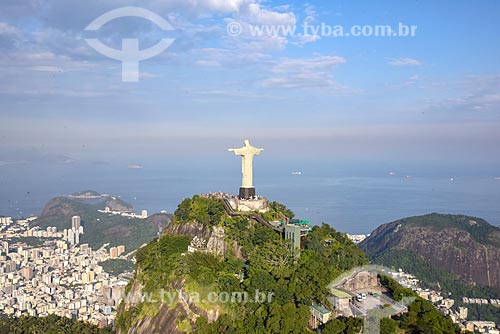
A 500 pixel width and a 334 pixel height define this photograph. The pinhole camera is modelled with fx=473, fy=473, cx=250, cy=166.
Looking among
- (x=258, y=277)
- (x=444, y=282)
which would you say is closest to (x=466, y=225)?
(x=444, y=282)

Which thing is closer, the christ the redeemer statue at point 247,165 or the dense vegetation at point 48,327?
the christ the redeemer statue at point 247,165

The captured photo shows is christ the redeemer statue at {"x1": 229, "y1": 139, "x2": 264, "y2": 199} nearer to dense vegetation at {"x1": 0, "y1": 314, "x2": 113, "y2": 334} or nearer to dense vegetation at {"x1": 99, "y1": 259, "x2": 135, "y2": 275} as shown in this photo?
dense vegetation at {"x1": 0, "y1": 314, "x2": 113, "y2": 334}

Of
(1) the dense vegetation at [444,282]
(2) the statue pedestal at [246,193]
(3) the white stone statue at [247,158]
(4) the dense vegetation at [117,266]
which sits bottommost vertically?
(4) the dense vegetation at [117,266]

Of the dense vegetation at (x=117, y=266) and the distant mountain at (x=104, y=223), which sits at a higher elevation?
the distant mountain at (x=104, y=223)

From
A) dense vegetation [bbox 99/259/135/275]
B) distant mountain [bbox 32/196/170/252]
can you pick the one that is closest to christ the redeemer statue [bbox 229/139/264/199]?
dense vegetation [bbox 99/259/135/275]

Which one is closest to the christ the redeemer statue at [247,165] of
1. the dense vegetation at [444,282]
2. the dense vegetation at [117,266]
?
the dense vegetation at [444,282]

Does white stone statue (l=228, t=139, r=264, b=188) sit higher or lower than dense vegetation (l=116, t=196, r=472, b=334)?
higher

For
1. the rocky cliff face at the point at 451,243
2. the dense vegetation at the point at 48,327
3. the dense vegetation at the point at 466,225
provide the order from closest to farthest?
the dense vegetation at the point at 48,327 < the rocky cliff face at the point at 451,243 < the dense vegetation at the point at 466,225

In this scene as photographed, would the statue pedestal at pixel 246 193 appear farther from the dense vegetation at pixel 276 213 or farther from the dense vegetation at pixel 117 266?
the dense vegetation at pixel 117 266
